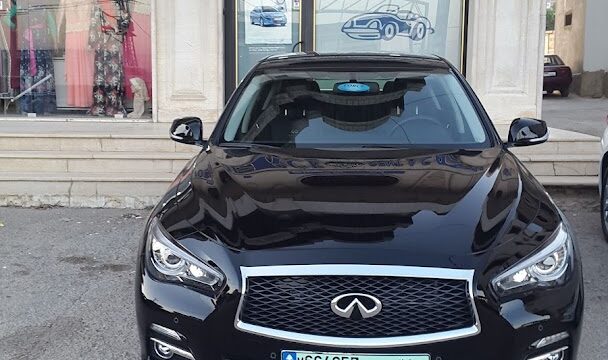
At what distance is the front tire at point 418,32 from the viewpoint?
9984 millimetres

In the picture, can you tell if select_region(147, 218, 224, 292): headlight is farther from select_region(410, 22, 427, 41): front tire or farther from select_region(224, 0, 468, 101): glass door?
select_region(410, 22, 427, 41): front tire

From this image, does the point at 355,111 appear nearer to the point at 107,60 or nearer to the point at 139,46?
the point at 139,46

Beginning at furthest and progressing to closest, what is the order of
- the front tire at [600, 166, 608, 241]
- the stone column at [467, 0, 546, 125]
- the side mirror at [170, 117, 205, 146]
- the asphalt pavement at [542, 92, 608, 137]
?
the asphalt pavement at [542, 92, 608, 137] → the stone column at [467, 0, 546, 125] → the front tire at [600, 166, 608, 241] → the side mirror at [170, 117, 205, 146]

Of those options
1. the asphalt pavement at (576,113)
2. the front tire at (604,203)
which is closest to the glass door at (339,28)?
the asphalt pavement at (576,113)

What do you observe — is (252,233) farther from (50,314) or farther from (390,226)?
(50,314)

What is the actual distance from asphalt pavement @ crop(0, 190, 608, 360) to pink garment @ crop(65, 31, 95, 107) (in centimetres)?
341

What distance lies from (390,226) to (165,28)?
734 cm

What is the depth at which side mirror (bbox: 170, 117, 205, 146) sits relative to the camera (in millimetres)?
4125

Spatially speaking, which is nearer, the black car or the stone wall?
the black car

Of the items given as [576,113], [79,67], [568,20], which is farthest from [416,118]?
[568,20]

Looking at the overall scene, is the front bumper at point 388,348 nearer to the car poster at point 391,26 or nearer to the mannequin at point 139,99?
the mannequin at point 139,99

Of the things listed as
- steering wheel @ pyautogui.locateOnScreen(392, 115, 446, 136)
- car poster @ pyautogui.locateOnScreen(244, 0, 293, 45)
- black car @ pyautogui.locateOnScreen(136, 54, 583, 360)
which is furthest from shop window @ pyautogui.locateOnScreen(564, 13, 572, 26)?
black car @ pyautogui.locateOnScreen(136, 54, 583, 360)

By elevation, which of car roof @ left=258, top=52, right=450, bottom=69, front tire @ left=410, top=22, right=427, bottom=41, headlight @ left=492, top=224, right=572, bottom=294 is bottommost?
headlight @ left=492, top=224, right=572, bottom=294

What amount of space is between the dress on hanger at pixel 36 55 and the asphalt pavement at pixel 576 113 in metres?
8.49
